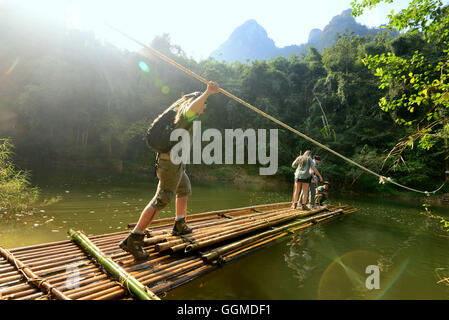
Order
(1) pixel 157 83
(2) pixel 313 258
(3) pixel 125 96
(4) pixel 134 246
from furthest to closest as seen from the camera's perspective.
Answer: (1) pixel 157 83 → (3) pixel 125 96 → (2) pixel 313 258 → (4) pixel 134 246

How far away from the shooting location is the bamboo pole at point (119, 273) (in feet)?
5.57

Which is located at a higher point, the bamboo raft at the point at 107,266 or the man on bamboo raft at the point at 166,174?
the man on bamboo raft at the point at 166,174

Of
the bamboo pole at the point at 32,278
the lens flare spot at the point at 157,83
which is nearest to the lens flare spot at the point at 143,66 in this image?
the lens flare spot at the point at 157,83

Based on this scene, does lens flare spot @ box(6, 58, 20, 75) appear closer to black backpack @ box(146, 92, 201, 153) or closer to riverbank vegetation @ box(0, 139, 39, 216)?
riverbank vegetation @ box(0, 139, 39, 216)

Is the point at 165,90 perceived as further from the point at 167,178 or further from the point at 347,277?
the point at 347,277

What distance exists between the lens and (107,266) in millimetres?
2047

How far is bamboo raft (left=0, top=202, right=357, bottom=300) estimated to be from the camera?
174 cm

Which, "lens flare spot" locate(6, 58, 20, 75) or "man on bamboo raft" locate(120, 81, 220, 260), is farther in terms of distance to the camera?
"lens flare spot" locate(6, 58, 20, 75)

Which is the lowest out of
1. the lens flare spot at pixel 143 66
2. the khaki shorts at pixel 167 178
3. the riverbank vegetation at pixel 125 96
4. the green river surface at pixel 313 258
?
the green river surface at pixel 313 258

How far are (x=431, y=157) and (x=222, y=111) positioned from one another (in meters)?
19.6

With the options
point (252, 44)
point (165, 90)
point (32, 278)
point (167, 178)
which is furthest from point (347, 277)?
point (252, 44)

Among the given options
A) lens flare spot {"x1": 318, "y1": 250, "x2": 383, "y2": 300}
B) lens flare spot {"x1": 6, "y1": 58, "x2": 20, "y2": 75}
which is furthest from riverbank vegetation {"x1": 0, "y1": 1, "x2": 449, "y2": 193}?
lens flare spot {"x1": 318, "y1": 250, "x2": 383, "y2": 300}

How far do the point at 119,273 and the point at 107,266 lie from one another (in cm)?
21

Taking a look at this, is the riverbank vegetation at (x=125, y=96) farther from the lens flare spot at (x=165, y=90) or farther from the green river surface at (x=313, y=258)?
the green river surface at (x=313, y=258)
